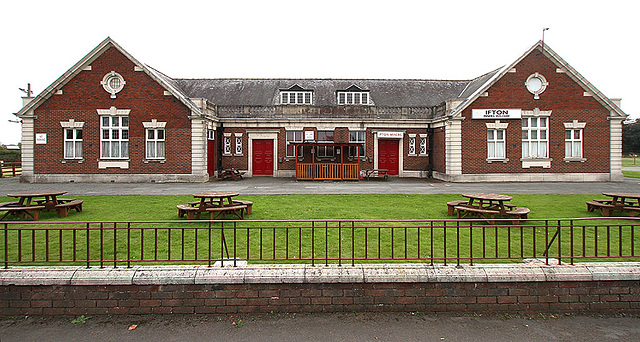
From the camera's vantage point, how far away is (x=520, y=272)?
5883 millimetres

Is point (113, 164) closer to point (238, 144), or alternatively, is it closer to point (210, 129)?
point (210, 129)

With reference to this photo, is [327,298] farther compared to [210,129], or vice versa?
[210,129]

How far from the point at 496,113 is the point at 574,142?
5270 mm

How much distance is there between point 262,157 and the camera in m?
26.4

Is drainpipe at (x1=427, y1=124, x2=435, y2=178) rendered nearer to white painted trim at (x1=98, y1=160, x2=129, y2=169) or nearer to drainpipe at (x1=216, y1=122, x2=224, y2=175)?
drainpipe at (x1=216, y1=122, x2=224, y2=175)

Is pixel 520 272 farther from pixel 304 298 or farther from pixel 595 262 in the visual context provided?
pixel 304 298

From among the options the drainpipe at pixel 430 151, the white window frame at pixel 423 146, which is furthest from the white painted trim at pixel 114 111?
the drainpipe at pixel 430 151

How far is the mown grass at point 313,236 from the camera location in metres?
6.48

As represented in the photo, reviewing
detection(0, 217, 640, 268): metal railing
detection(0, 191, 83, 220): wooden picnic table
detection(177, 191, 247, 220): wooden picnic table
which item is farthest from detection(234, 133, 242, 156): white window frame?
detection(0, 217, 640, 268): metal railing

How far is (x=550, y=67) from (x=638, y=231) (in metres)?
16.8

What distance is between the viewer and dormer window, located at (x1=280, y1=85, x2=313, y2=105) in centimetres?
2800

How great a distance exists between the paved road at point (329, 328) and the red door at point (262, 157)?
20890mm

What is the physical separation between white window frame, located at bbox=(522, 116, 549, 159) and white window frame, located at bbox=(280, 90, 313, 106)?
46.9 feet

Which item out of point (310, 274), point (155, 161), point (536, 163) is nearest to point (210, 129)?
point (155, 161)
